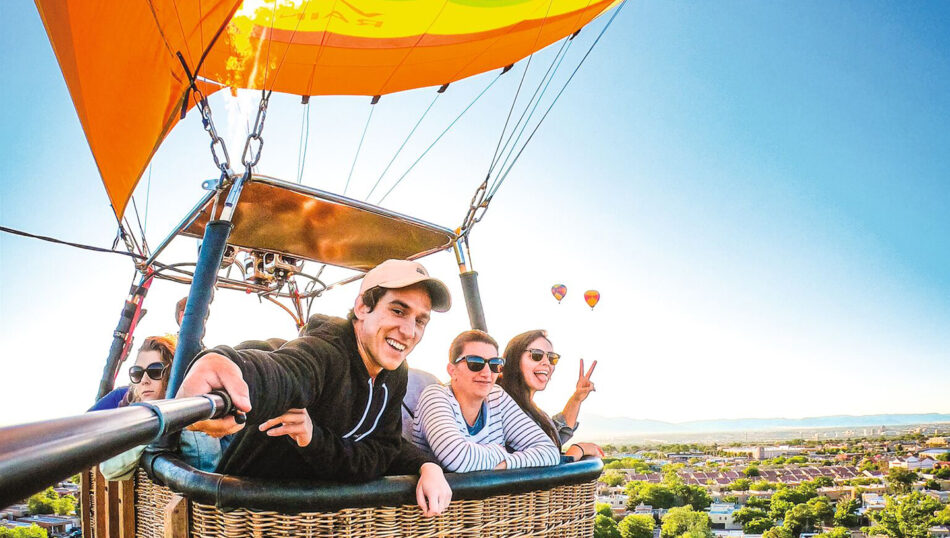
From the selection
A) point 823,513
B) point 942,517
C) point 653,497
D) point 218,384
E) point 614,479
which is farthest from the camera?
point 653,497

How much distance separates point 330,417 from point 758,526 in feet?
194

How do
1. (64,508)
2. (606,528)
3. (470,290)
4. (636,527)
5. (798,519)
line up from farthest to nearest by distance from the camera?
(798,519), (636,527), (606,528), (64,508), (470,290)

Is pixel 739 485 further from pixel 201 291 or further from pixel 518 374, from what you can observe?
pixel 201 291

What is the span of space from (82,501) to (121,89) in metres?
3.00

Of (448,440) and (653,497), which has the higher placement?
(448,440)

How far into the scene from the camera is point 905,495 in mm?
53125

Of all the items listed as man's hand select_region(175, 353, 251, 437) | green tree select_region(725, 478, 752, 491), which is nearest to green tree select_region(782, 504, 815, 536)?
green tree select_region(725, 478, 752, 491)

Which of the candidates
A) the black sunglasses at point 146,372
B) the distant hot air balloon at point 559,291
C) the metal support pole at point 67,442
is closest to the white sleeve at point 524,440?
the black sunglasses at point 146,372

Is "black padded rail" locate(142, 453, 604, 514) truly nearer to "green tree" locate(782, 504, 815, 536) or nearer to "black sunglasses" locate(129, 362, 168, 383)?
"black sunglasses" locate(129, 362, 168, 383)

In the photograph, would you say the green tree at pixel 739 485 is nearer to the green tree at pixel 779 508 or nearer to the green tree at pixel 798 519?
the green tree at pixel 779 508

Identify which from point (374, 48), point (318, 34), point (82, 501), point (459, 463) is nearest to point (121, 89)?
point (318, 34)

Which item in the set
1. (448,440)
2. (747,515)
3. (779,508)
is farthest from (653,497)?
(448,440)

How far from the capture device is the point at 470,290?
2734 mm

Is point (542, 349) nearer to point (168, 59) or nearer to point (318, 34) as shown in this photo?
point (168, 59)
